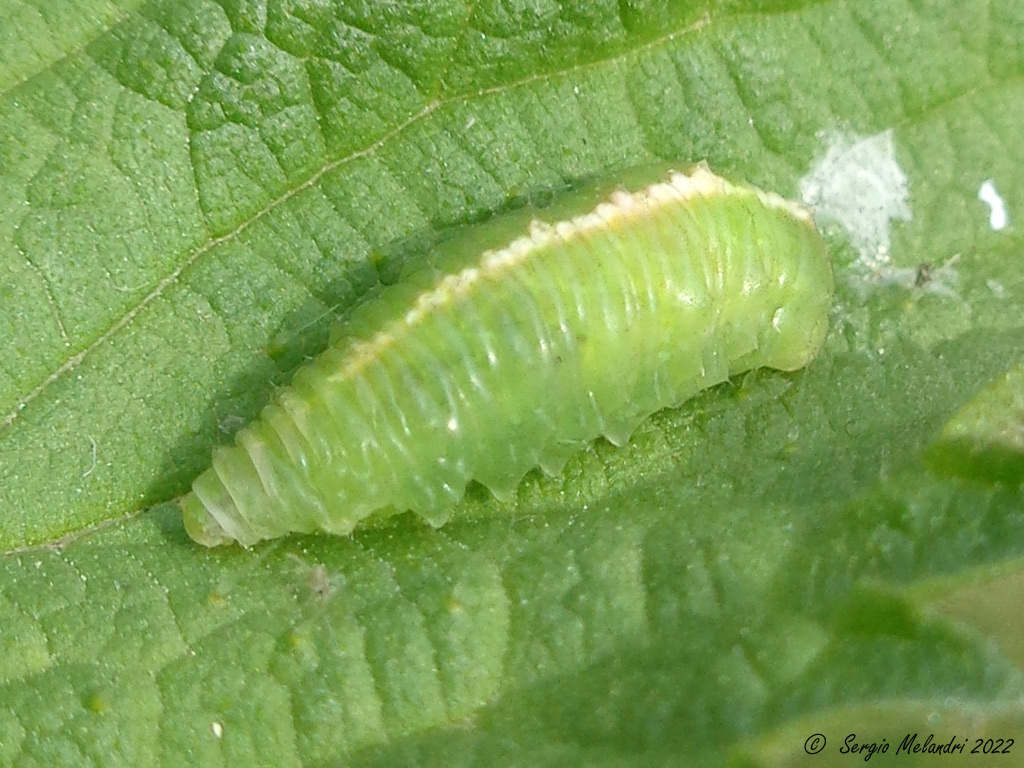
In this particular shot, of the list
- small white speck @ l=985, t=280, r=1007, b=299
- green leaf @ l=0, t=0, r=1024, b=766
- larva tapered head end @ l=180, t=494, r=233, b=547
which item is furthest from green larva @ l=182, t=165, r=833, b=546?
small white speck @ l=985, t=280, r=1007, b=299

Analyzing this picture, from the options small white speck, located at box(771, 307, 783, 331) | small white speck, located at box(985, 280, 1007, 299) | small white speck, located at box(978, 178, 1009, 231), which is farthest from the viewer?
small white speck, located at box(978, 178, 1009, 231)

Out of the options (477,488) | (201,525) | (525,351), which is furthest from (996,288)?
(201,525)

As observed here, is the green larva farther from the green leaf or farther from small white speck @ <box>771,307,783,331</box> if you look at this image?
the green leaf

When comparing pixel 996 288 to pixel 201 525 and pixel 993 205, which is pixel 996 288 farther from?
pixel 201 525

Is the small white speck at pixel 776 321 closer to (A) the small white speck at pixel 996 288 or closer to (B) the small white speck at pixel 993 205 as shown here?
(A) the small white speck at pixel 996 288

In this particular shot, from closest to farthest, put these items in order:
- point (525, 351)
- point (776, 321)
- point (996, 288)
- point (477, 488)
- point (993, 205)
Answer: point (525, 351), point (477, 488), point (776, 321), point (996, 288), point (993, 205)

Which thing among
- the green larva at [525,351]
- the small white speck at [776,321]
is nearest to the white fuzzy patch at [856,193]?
the green larva at [525,351]
